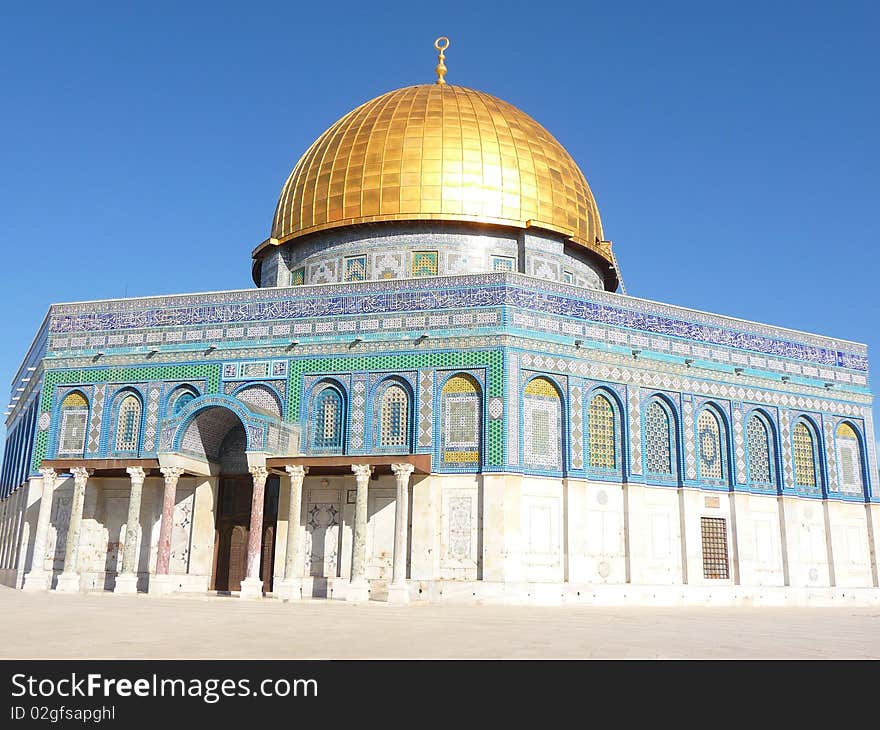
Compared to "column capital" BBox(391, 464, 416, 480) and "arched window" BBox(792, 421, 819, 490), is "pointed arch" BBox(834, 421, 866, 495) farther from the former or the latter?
"column capital" BBox(391, 464, 416, 480)

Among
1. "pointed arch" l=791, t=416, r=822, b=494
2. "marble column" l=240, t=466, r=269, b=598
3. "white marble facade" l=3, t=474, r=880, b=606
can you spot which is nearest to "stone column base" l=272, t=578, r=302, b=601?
"marble column" l=240, t=466, r=269, b=598

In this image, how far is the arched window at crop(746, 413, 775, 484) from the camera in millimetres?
23344

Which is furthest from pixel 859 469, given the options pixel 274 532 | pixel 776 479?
pixel 274 532

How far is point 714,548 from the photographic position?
22281 mm

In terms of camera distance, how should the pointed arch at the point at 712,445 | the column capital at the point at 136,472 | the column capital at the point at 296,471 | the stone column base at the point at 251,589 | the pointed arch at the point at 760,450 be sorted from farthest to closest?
1. the pointed arch at the point at 760,450
2. the pointed arch at the point at 712,445
3. the column capital at the point at 136,472
4. the column capital at the point at 296,471
5. the stone column base at the point at 251,589

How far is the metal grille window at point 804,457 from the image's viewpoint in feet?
78.6

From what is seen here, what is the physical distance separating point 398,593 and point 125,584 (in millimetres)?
6413

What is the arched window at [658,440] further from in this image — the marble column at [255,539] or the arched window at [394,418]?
the marble column at [255,539]

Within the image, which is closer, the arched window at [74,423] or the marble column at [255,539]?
the marble column at [255,539]

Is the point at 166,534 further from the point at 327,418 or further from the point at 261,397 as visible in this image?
the point at 327,418

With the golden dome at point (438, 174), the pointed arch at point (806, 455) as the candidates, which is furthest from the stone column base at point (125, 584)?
the pointed arch at point (806, 455)

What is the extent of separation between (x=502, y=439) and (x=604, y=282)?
1050 cm

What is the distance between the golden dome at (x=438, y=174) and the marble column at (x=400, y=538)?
7.96 m
